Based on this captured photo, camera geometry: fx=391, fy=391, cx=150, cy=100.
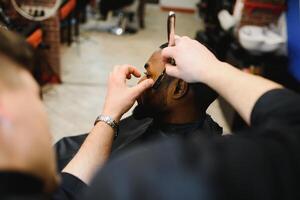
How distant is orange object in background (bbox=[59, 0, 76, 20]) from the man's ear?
11.2 ft

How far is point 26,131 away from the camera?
53 centimetres

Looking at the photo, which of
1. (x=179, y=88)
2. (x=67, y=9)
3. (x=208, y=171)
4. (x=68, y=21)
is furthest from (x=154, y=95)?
(x=68, y=21)

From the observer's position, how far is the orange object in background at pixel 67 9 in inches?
181

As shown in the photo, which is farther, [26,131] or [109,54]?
[109,54]

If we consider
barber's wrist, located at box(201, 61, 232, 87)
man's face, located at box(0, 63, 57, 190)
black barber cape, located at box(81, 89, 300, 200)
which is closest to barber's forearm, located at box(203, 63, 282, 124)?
barber's wrist, located at box(201, 61, 232, 87)

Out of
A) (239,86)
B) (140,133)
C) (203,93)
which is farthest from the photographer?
(140,133)

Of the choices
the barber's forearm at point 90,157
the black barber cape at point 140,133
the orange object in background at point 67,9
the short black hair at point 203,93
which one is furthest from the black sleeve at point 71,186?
the orange object in background at point 67,9

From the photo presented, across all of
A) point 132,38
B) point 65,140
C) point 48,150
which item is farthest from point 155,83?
point 132,38

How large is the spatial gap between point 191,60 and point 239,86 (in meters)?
0.19

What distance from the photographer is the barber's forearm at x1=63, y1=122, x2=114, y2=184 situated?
44.6 inches

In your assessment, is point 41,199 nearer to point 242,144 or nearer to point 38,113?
point 38,113

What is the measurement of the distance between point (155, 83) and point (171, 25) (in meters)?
0.25

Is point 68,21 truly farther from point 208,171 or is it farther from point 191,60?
point 208,171

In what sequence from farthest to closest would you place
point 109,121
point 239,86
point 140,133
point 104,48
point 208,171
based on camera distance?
point 104,48 < point 140,133 < point 109,121 < point 239,86 < point 208,171
